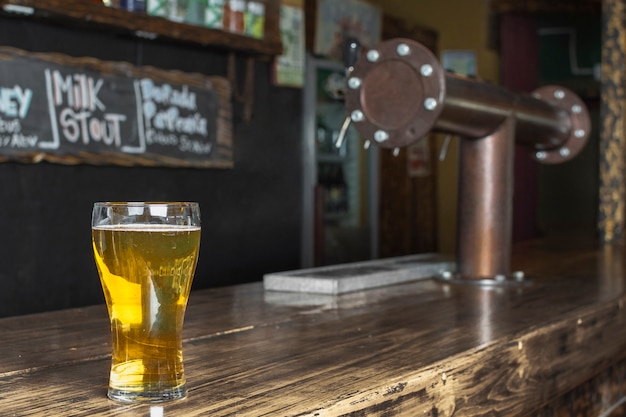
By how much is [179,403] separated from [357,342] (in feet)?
1.24

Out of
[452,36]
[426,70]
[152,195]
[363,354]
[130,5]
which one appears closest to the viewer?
[363,354]

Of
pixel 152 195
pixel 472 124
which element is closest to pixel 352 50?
pixel 472 124

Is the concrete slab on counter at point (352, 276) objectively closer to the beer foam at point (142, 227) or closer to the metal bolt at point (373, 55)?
the metal bolt at point (373, 55)

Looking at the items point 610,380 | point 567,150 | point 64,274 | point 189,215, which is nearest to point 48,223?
point 64,274

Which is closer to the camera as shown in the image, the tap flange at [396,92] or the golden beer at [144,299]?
the golden beer at [144,299]

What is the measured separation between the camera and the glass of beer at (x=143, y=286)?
706mm

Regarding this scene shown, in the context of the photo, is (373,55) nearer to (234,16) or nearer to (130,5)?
(130,5)

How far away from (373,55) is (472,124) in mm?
281

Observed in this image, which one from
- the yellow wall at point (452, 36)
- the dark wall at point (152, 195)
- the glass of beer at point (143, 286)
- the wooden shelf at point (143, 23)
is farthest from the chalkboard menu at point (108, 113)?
the yellow wall at point (452, 36)

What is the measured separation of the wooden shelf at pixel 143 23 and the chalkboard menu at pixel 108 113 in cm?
18

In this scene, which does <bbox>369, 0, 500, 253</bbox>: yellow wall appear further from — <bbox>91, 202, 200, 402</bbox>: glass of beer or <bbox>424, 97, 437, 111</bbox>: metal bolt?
<bbox>91, 202, 200, 402</bbox>: glass of beer

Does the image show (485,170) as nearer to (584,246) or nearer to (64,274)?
(584,246)

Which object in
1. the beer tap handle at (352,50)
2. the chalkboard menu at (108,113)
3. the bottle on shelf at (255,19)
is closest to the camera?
the beer tap handle at (352,50)

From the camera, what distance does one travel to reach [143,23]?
3.21m
